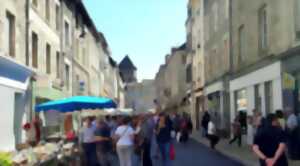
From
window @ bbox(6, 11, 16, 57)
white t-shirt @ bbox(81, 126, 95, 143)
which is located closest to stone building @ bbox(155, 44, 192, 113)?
window @ bbox(6, 11, 16, 57)

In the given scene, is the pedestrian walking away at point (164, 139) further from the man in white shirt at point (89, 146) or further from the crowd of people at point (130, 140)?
the man in white shirt at point (89, 146)

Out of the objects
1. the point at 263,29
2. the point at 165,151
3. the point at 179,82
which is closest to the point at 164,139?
the point at 165,151

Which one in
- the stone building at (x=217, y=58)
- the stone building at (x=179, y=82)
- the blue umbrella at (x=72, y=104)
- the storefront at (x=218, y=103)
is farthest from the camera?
the stone building at (x=179, y=82)

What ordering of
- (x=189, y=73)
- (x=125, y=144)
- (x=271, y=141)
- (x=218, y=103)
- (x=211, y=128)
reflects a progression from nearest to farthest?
(x=271, y=141) < (x=125, y=144) < (x=211, y=128) < (x=218, y=103) < (x=189, y=73)

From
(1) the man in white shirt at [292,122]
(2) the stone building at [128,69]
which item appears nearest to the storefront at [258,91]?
(1) the man in white shirt at [292,122]

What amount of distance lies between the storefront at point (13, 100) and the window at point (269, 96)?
9.73 metres

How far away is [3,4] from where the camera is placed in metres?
18.5

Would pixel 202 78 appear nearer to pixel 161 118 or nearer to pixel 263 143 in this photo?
pixel 161 118

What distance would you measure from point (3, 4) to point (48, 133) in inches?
364

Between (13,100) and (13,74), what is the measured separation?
3.25 ft

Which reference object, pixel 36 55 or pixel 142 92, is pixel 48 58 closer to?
pixel 36 55

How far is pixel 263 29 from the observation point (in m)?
26.0

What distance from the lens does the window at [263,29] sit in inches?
1005

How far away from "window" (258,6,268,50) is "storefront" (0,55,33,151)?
10.1 m
